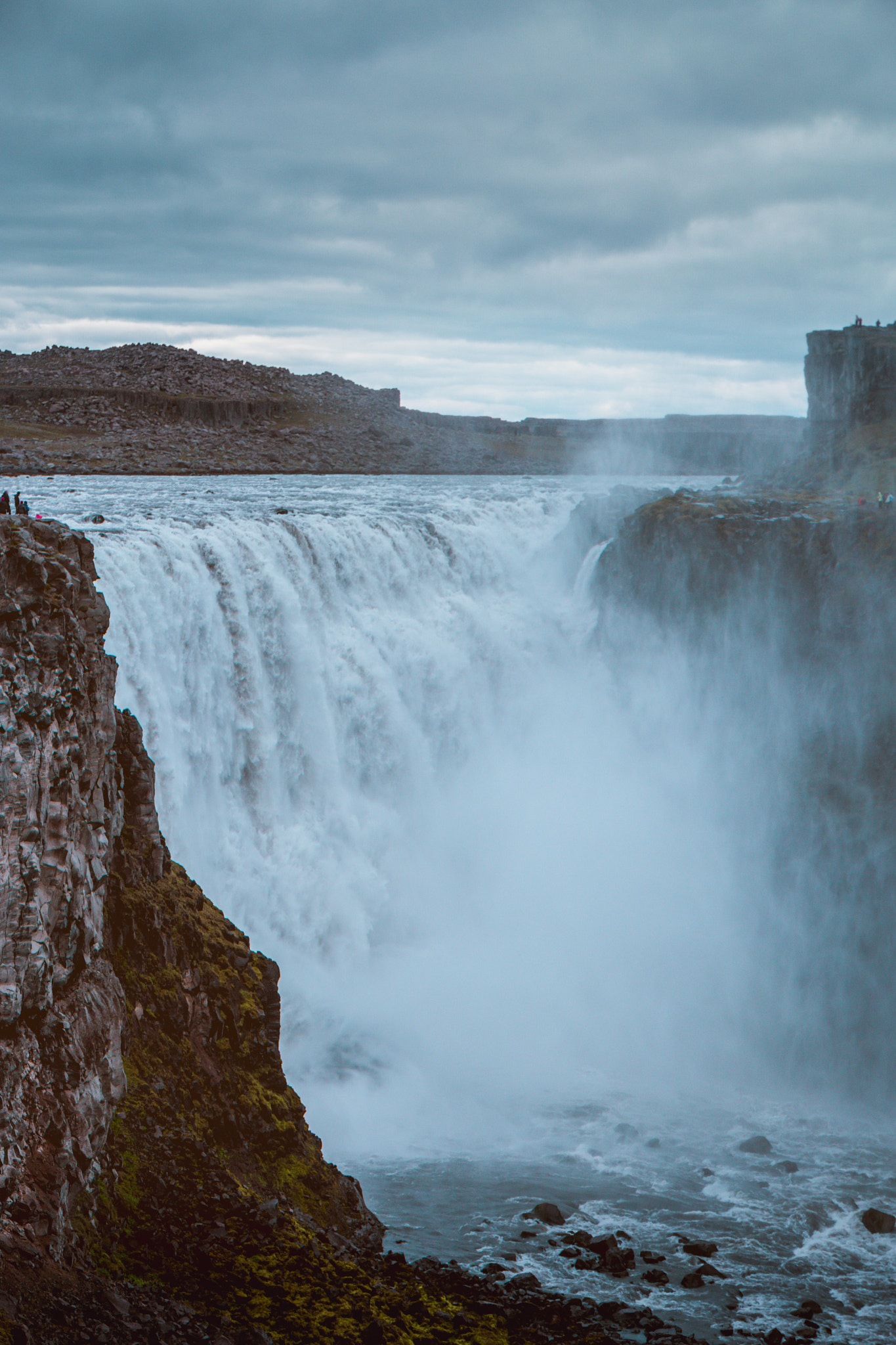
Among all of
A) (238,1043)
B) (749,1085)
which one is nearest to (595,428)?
(749,1085)

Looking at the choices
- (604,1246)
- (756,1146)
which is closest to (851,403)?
(756,1146)

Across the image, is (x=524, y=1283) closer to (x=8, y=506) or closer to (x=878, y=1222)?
(x=878, y=1222)

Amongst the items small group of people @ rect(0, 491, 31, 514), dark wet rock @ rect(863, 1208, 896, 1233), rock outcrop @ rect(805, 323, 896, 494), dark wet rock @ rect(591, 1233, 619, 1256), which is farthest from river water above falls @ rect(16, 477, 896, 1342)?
rock outcrop @ rect(805, 323, 896, 494)

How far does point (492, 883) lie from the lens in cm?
3841

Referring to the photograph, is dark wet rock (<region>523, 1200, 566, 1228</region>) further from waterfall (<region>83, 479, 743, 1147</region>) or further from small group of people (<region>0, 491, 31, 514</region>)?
small group of people (<region>0, 491, 31, 514</region>)

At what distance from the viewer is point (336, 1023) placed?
96.7 feet

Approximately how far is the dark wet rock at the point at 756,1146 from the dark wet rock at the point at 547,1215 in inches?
240

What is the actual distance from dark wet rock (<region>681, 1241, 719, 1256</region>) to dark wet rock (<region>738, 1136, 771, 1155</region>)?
4.94 metres

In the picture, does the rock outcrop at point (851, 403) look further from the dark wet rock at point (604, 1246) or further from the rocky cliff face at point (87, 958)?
the rocky cliff face at point (87, 958)

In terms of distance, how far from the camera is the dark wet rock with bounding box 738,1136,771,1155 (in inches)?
1039

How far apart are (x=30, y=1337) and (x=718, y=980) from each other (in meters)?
27.1

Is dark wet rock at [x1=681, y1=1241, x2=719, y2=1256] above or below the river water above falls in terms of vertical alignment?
below

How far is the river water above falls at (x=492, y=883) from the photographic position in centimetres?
2331

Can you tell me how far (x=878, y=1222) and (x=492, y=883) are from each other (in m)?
17.3
